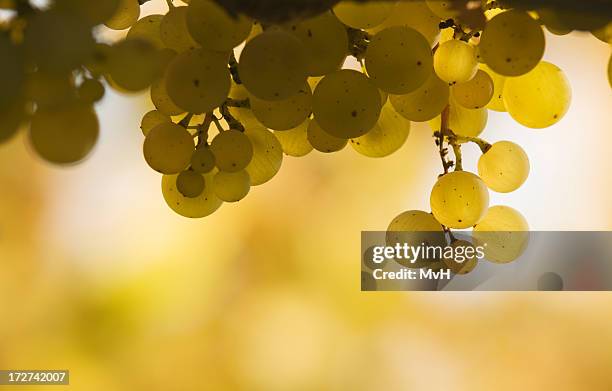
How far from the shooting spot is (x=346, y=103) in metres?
0.32

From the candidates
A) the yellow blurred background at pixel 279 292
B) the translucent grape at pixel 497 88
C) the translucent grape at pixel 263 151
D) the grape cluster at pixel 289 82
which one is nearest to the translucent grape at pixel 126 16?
the grape cluster at pixel 289 82

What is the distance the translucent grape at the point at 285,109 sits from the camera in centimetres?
33

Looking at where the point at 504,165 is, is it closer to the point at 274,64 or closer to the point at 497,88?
the point at 497,88

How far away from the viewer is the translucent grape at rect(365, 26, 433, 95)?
0.31m

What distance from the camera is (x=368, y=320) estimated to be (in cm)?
97

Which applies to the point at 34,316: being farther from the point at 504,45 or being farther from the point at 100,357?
the point at 504,45

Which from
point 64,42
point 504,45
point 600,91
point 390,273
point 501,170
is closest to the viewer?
point 64,42

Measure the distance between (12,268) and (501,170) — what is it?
771mm

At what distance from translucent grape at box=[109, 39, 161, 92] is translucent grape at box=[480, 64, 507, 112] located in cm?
24

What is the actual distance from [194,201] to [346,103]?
13 cm

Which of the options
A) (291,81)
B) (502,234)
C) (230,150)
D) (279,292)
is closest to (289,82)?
(291,81)

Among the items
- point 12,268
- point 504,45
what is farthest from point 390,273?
point 504,45

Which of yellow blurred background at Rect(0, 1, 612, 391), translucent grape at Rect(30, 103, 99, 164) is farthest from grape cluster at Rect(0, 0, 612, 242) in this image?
yellow blurred background at Rect(0, 1, 612, 391)

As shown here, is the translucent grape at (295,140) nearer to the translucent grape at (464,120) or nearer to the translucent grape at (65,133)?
the translucent grape at (464,120)
